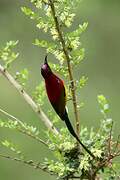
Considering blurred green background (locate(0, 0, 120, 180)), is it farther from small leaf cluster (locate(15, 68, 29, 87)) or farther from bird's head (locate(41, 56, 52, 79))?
bird's head (locate(41, 56, 52, 79))

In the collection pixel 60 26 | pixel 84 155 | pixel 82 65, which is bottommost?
pixel 84 155

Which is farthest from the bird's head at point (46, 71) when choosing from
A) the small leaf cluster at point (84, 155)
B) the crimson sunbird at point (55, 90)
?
the small leaf cluster at point (84, 155)

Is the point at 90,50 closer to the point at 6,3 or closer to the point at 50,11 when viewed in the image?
the point at 6,3

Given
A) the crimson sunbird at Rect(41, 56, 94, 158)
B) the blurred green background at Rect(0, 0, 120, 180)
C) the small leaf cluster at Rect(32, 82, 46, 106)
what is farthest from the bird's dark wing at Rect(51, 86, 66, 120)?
the blurred green background at Rect(0, 0, 120, 180)

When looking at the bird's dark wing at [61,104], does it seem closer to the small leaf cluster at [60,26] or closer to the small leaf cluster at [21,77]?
the small leaf cluster at [60,26]

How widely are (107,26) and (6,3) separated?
950mm

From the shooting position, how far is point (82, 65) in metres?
4.75

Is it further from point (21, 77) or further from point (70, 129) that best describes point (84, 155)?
point (21, 77)

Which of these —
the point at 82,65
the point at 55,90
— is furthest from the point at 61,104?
the point at 82,65

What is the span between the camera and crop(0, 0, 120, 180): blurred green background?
157 inches

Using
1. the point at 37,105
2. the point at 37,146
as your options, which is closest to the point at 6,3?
the point at 37,146

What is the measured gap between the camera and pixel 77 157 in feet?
3.03

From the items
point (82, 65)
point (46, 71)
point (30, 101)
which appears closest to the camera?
point (46, 71)

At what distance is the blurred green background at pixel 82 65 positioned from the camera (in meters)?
3.99
